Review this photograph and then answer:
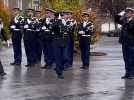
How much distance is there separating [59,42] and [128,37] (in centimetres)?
172

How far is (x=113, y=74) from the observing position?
1622 centimetres

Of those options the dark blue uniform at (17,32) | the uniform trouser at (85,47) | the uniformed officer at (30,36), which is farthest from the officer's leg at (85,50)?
the dark blue uniform at (17,32)

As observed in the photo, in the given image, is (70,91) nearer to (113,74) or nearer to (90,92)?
(90,92)

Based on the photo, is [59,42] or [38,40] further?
[38,40]

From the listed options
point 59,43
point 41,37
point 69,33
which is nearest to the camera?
point 59,43

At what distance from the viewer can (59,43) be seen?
1470 centimetres

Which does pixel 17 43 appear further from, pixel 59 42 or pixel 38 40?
pixel 59 42

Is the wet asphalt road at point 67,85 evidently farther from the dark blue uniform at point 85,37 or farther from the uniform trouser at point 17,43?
the uniform trouser at point 17,43

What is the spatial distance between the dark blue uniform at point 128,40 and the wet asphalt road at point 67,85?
0.46 m

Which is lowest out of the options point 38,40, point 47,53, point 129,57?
point 47,53

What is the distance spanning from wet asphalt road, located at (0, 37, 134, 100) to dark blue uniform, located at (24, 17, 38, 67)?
2.48ft

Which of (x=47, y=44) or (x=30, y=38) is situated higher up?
(x=30, y=38)

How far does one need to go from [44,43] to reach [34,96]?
6203 millimetres

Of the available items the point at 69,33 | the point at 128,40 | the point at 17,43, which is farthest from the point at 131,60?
the point at 17,43
